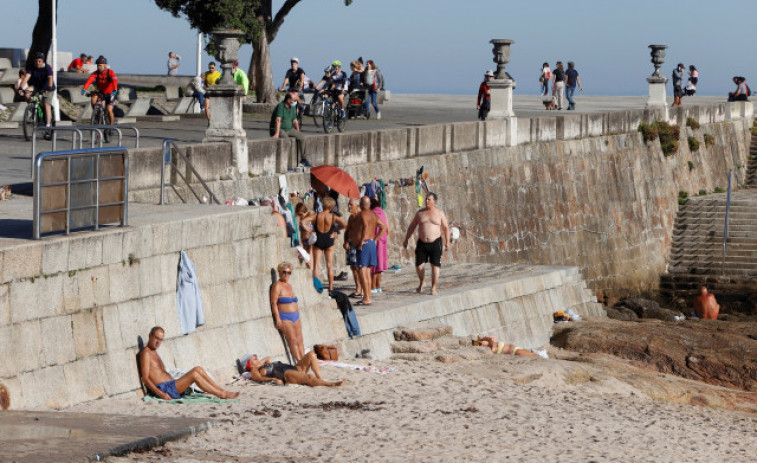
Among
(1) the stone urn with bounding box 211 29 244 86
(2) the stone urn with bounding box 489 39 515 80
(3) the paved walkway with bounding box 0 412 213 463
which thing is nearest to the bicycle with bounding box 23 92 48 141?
(1) the stone urn with bounding box 211 29 244 86

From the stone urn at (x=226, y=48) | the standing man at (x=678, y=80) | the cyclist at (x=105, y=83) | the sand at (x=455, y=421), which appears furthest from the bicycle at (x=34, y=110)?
the standing man at (x=678, y=80)

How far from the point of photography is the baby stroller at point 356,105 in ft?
100

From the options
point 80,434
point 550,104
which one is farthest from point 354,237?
point 550,104

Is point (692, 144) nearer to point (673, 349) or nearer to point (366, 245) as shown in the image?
point (673, 349)

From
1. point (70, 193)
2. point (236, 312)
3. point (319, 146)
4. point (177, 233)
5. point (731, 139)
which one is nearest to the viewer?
point (70, 193)

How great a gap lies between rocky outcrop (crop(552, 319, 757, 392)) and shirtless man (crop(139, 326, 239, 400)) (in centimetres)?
823

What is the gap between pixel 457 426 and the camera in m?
12.5

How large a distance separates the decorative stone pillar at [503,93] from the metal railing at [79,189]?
14.5 m

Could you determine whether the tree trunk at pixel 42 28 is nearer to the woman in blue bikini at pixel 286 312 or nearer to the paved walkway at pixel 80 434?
the woman in blue bikini at pixel 286 312

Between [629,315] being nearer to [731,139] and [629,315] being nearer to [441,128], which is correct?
[441,128]

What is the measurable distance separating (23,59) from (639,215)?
18.4m

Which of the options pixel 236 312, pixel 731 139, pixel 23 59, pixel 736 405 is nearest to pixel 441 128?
pixel 736 405

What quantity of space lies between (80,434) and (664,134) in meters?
25.6

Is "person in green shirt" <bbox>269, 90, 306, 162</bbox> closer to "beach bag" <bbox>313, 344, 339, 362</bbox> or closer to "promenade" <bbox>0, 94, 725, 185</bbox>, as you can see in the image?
"promenade" <bbox>0, 94, 725, 185</bbox>
